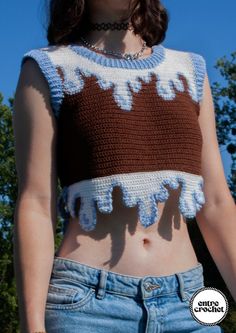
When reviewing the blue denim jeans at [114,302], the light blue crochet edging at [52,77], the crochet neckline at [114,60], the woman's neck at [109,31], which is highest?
the woman's neck at [109,31]

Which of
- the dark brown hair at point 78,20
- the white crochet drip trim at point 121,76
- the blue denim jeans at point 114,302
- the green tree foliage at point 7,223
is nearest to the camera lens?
the blue denim jeans at point 114,302

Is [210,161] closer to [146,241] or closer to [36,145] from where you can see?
[146,241]

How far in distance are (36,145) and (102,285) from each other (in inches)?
17.2

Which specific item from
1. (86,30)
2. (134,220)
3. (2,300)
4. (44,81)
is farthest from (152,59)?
(2,300)

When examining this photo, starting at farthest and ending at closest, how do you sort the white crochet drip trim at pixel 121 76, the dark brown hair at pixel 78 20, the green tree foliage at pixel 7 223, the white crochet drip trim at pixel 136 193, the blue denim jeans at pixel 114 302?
the green tree foliage at pixel 7 223 → the dark brown hair at pixel 78 20 → the white crochet drip trim at pixel 121 76 → the white crochet drip trim at pixel 136 193 → the blue denim jeans at pixel 114 302

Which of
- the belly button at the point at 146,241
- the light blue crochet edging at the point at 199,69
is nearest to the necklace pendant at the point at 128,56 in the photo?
the light blue crochet edging at the point at 199,69

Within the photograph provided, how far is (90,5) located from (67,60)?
0.22 meters

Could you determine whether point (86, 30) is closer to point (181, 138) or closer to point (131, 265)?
point (181, 138)

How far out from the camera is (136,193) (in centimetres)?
218

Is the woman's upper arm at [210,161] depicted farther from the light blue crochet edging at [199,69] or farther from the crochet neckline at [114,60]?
the crochet neckline at [114,60]

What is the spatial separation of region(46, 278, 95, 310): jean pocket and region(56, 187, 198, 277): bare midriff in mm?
71

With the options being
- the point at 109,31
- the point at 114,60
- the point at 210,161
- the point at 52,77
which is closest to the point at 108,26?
the point at 109,31

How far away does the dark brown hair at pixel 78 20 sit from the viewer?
2430 mm

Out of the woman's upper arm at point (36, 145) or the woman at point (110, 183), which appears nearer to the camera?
the woman at point (110, 183)
